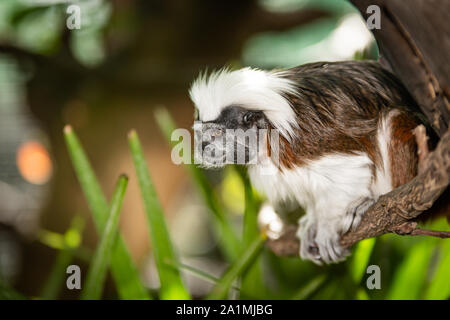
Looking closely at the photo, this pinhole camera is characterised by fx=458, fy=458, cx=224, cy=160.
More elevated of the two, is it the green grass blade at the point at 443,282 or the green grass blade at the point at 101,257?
the green grass blade at the point at 101,257

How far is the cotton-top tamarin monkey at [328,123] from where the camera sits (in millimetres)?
801

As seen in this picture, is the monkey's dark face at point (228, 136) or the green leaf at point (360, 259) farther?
the green leaf at point (360, 259)

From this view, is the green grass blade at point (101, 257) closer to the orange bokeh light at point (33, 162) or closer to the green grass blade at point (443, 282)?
the green grass blade at point (443, 282)

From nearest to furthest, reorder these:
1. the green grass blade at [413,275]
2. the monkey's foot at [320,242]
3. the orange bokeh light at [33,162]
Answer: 1. the monkey's foot at [320,242]
2. the green grass blade at [413,275]
3. the orange bokeh light at [33,162]

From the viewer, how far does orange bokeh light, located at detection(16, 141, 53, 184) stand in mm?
2285

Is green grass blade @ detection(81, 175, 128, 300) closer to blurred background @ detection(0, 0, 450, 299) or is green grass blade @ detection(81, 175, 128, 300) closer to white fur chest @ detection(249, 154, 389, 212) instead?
white fur chest @ detection(249, 154, 389, 212)

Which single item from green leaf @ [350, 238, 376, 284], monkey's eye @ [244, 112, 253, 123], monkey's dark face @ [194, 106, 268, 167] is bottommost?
green leaf @ [350, 238, 376, 284]

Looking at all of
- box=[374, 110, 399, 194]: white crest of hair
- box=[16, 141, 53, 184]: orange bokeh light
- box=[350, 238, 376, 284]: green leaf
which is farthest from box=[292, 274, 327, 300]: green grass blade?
box=[16, 141, 53, 184]: orange bokeh light

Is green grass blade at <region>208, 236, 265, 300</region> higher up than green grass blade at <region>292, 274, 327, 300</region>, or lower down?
higher up

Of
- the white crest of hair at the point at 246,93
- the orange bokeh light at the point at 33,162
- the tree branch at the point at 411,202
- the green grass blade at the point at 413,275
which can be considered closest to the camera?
the tree branch at the point at 411,202

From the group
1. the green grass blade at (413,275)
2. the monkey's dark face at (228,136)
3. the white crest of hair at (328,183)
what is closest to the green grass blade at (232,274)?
the white crest of hair at (328,183)

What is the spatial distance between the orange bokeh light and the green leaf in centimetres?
161

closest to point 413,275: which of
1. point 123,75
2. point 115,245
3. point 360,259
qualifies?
point 360,259

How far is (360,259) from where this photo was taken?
1121 millimetres
